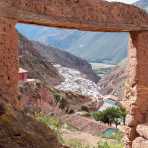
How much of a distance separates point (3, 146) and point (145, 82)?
6.19 meters

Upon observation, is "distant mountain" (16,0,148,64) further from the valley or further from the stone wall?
the stone wall

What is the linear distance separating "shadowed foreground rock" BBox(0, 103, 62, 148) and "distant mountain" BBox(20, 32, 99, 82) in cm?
3885

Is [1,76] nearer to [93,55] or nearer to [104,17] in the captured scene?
[104,17]

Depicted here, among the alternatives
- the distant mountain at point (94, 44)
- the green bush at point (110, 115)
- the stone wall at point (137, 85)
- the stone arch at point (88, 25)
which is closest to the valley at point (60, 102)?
the green bush at point (110, 115)

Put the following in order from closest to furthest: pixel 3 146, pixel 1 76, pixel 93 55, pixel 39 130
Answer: pixel 3 146, pixel 39 130, pixel 1 76, pixel 93 55

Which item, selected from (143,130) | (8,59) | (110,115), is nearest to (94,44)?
(110,115)

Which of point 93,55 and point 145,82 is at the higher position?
point 145,82

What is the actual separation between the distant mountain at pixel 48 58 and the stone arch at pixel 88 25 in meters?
34.5

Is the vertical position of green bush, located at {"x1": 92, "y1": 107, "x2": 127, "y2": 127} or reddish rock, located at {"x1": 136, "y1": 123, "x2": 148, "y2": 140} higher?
reddish rock, located at {"x1": 136, "y1": 123, "x2": 148, "y2": 140}

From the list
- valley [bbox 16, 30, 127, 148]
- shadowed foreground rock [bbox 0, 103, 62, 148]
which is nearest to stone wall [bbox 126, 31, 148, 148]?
valley [bbox 16, 30, 127, 148]

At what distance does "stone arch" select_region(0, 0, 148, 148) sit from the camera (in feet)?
26.2

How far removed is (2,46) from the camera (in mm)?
8000

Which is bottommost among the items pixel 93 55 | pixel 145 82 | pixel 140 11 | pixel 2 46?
pixel 93 55

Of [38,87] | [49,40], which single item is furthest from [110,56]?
[38,87]
